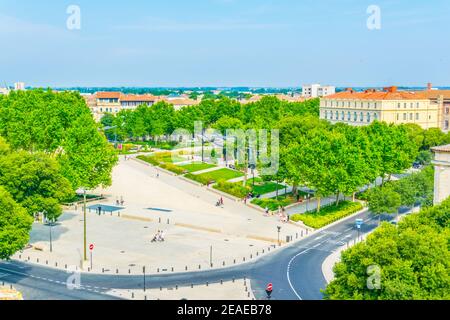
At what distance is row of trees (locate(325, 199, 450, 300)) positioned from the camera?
27094mm

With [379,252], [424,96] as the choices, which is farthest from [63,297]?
[424,96]

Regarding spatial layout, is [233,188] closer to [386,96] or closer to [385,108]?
[385,108]

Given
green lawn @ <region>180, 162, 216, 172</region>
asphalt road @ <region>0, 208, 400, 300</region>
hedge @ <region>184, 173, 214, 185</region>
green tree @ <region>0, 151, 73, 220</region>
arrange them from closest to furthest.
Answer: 1. asphalt road @ <region>0, 208, 400, 300</region>
2. green tree @ <region>0, 151, 73, 220</region>
3. hedge @ <region>184, 173, 214, 185</region>
4. green lawn @ <region>180, 162, 216, 172</region>

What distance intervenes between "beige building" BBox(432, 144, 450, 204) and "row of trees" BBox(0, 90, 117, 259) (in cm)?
3591

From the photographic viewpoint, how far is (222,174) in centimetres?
9188

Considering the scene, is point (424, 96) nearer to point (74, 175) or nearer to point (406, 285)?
point (74, 175)

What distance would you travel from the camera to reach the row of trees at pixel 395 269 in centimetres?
2709

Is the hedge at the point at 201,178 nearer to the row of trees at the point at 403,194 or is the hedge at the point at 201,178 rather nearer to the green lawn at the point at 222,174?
the green lawn at the point at 222,174

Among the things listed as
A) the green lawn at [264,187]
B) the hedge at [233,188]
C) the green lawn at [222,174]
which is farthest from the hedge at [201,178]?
the green lawn at [264,187]

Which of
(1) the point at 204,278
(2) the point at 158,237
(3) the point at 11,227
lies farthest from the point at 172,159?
(3) the point at 11,227

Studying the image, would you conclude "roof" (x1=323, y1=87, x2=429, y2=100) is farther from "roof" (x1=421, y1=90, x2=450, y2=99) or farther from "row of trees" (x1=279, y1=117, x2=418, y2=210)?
"row of trees" (x1=279, y1=117, x2=418, y2=210)

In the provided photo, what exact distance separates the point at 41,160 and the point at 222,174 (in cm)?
4187

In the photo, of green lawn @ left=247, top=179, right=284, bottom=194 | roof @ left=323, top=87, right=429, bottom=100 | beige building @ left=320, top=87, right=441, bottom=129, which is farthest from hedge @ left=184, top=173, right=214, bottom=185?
roof @ left=323, top=87, right=429, bottom=100
